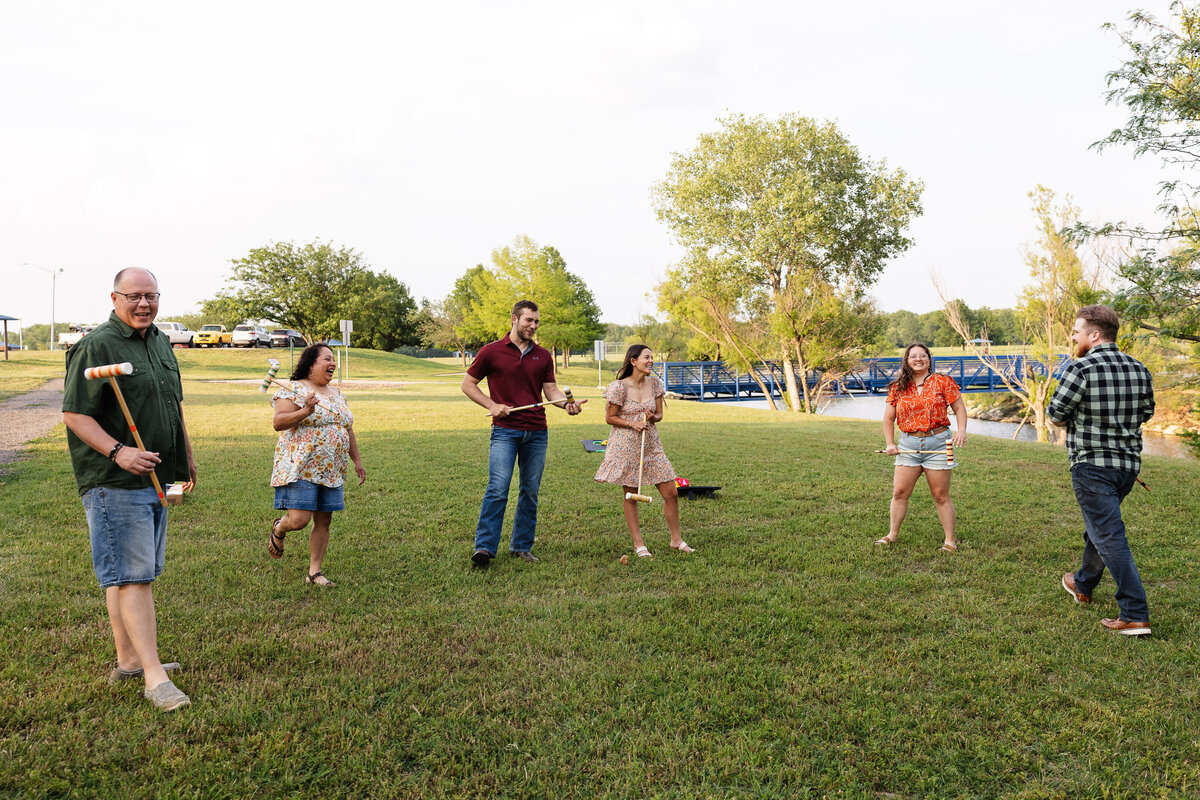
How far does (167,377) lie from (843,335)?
30.5 meters

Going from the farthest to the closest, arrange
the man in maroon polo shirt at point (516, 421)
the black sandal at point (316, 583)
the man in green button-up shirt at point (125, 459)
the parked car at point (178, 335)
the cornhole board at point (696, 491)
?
the parked car at point (178, 335) → the cornhole board at point (696, 491) → the man in maroon polo shirt at point (516, 421) → the black sandal at point (316, 583) → the man in green button-up shirt at point (125, 459)

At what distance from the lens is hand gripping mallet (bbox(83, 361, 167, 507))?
3156mm

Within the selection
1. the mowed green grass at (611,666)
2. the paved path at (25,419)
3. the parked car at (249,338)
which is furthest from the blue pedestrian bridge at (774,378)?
the parked car at (249,338)

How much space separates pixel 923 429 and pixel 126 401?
224 inches

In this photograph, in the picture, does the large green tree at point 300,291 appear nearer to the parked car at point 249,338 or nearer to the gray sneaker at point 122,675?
the parked car at point 249,338

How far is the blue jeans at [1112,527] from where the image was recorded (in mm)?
4312

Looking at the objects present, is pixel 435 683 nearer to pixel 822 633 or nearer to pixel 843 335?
pixel 822 633

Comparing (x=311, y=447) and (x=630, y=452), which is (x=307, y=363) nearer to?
(x=311, y=447)

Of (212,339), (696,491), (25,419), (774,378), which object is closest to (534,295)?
(774,378)

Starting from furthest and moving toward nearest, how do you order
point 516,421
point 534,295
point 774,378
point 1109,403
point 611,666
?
point 534,295 → point 774,378 → point 516,421 → point 1109,403 → point 611,666

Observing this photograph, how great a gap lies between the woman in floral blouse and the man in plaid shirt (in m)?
4.68

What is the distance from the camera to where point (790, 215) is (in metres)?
28.2

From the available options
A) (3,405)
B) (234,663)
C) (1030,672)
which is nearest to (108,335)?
(234,663)

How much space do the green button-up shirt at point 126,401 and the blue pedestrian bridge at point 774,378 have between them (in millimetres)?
32019
